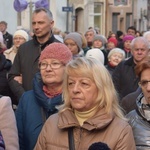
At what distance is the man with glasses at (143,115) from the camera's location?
13.8 ft

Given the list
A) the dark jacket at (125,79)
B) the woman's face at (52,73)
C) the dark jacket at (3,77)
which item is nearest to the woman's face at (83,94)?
the woman's face at (52,73)

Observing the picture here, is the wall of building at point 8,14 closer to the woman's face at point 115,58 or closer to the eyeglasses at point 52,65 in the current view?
the woman's face at point 115,58

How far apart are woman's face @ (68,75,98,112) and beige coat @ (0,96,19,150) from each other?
55 cm

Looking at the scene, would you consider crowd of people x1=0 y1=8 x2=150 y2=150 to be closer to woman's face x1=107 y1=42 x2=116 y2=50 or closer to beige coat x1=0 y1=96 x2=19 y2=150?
beige coat x1=0 y1=96 x2=19 y2=150

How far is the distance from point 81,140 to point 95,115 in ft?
0.64

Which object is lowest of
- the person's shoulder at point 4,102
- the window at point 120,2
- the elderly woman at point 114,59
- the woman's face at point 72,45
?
the elderly woman at point 114,59

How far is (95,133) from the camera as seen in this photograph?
4059 mm

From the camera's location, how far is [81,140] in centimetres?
406

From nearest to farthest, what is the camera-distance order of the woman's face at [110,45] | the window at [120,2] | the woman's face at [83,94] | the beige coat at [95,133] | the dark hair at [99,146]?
the dark hair at [99,146], the beige coat at [95,133], the woman's face at [83,94], the woman's face at [110,45], the window at [120,2]

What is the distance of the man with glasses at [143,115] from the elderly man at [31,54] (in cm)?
267

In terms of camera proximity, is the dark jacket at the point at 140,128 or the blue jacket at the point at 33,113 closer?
the dark jacket at the point at 140,128

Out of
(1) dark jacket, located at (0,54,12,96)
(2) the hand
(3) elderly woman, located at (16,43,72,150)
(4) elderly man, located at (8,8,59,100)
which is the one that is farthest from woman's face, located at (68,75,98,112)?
(1) dark jacket, located at (0,54,12,96)

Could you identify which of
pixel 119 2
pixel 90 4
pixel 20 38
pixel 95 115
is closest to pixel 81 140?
pixel 95 115

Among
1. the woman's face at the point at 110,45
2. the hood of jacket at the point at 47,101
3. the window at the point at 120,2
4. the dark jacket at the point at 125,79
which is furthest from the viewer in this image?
the window at the point at 120,2
